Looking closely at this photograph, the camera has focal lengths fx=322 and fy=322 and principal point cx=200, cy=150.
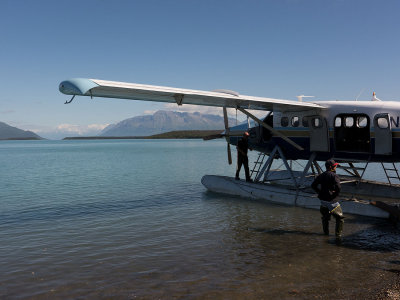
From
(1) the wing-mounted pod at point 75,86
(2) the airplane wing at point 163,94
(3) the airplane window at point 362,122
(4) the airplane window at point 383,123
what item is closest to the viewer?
(1) the wing-mounted pod at point 75,86

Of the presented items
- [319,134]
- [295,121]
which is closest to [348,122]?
[319,134]

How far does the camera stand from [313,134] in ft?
38.1

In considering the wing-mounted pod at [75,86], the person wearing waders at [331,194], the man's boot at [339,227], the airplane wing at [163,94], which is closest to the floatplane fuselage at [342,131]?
the airplane wing at [163,94]

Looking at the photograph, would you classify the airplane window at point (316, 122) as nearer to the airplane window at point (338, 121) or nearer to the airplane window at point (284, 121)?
the airplane window at point (338, 121)

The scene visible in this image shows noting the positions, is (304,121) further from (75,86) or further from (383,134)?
(75,86)

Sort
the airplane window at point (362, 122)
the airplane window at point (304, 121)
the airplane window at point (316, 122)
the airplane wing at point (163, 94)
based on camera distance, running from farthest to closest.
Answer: the airplane window at point (304, 121), the airplane window at point (316, 122), the airplane window at point (362, 122), the airplane wing at point (163, 94)

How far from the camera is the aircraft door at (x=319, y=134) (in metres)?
11.3

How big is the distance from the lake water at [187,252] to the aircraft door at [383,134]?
2336 millimetres

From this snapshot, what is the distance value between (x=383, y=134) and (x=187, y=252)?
7226 mm

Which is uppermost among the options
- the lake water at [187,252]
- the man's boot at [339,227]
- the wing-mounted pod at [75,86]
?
the wing-mounted pod at [75,86]

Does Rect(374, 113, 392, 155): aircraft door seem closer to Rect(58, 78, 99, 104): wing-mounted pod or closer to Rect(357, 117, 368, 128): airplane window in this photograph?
Rect(357, 117, 368, 128): airplane window

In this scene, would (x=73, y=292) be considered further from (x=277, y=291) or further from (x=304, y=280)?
(x=304, y=280)

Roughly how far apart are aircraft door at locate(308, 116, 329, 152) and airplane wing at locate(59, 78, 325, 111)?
0.55m

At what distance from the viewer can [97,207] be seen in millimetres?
12383
